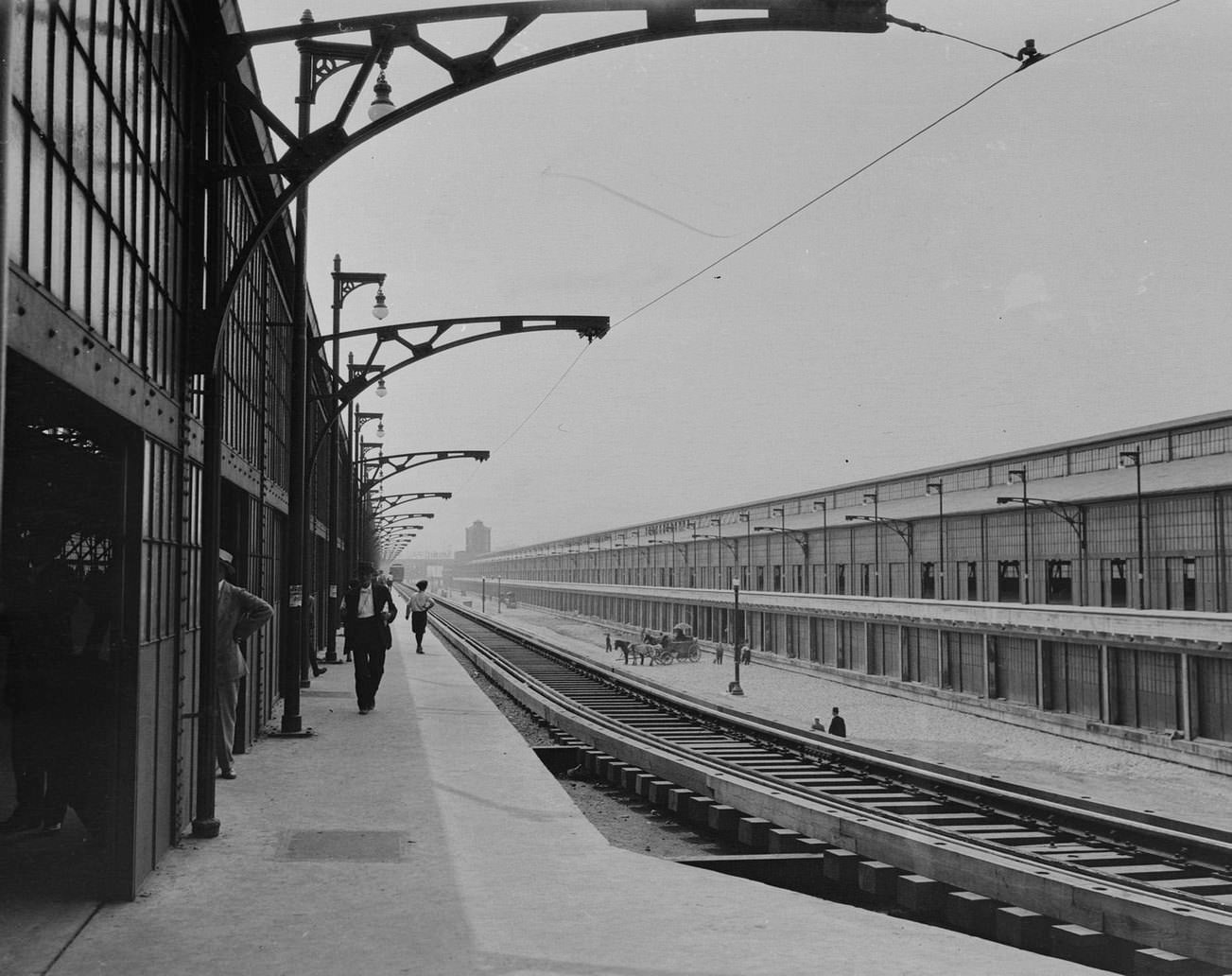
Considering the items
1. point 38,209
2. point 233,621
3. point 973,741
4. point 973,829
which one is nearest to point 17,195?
point 38,209

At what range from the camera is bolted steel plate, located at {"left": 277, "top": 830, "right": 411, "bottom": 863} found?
7.69 meters

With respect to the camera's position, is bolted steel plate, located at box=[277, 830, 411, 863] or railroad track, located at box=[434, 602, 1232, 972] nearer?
railroad track, located at box=[434, 602, 1232, 972]

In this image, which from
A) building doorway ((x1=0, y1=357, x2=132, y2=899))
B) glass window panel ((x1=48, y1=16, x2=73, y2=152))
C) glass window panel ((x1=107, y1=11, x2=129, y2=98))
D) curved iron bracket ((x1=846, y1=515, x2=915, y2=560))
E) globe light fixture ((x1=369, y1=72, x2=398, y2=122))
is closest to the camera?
glass window panel ((x1=48, y1=16, x2=73, y2=152))

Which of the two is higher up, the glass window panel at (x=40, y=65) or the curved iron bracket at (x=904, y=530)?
the glass window panel at (x=40, y=65)

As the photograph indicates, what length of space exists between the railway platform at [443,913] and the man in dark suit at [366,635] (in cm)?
529

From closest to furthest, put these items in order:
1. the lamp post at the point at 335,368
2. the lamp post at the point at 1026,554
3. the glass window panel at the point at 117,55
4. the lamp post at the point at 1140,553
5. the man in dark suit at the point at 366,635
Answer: the glass window panel at the point at 117,55, the man in dark suit at the point at 366,635, the lamp post at the point at 335,368, the lamp post at the point at 1140,553, the lamp post at the point at 1026,554

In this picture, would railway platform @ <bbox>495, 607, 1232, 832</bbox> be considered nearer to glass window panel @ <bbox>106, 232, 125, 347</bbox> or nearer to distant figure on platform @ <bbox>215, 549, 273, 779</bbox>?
distant figure on platform @ <bbox>215, 549, 273, 779</bbox>

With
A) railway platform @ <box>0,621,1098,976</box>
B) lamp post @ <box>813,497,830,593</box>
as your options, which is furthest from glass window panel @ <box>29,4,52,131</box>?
lamp post @ <box>813,497,830,593</box>

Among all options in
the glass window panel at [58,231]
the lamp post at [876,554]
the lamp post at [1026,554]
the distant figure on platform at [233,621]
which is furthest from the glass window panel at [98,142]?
the lamp post at [876,554]

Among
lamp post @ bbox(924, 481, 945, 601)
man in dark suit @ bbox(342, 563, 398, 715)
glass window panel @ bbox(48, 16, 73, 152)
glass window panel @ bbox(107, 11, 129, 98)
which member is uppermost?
glass window panel @ bbox(107, 11, 129, 98)

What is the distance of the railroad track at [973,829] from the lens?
23.5 ft

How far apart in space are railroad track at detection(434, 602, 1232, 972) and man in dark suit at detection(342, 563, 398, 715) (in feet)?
10.0

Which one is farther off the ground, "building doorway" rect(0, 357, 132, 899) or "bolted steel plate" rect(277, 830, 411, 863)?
"building doorway" rect(0, 357, 132, 899)

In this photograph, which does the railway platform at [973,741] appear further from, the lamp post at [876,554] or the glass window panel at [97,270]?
the glass window panel at [97,270]
